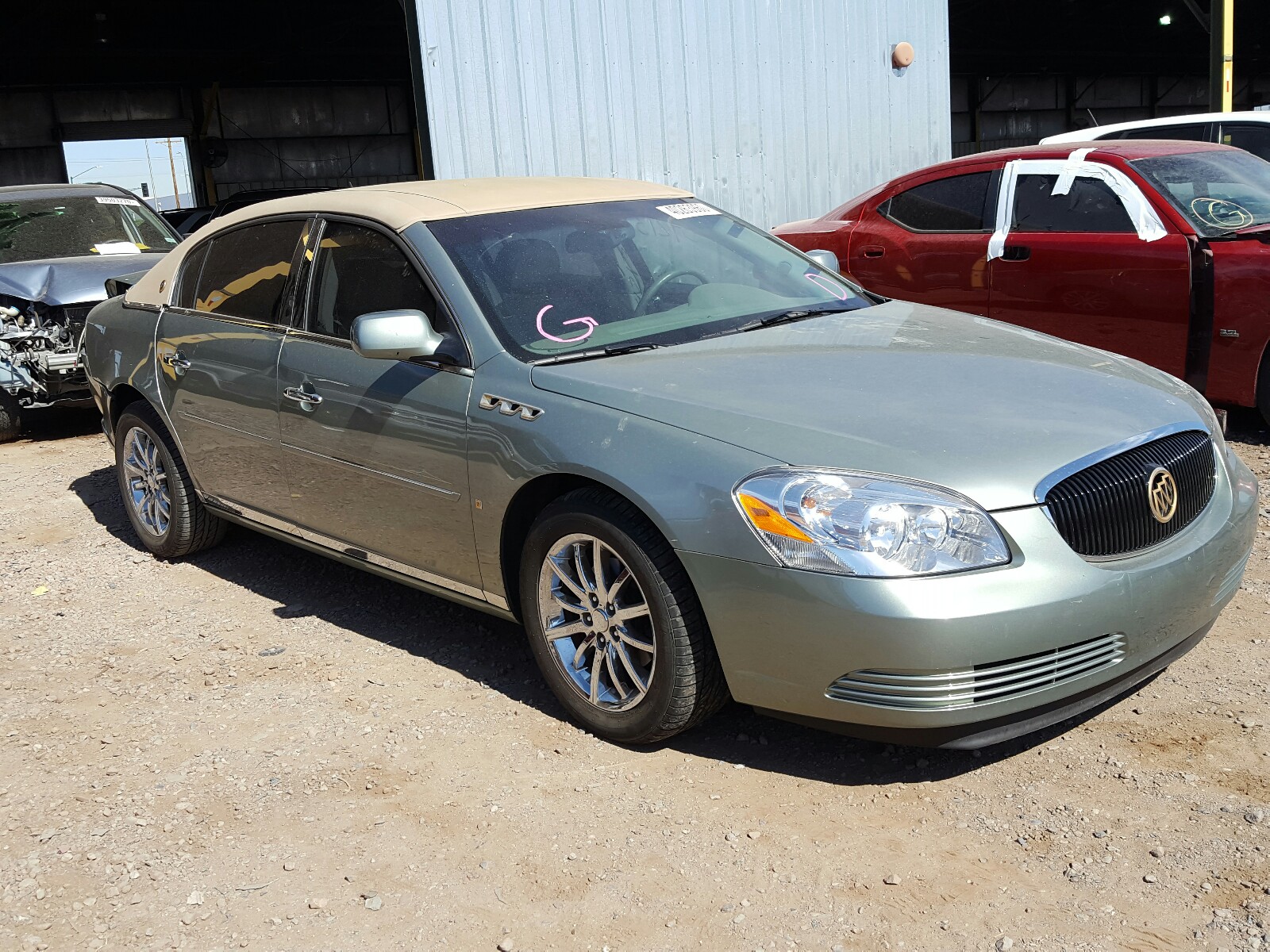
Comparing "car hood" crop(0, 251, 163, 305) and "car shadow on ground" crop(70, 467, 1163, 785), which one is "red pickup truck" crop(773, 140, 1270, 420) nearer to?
"car shadow on ground" crop(70, 467, 1163, 785)

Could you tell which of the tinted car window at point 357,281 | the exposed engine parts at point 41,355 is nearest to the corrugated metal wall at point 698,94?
the exposed engine parts at point 41,355

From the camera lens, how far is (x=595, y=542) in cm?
331

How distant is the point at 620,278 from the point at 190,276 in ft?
6.97

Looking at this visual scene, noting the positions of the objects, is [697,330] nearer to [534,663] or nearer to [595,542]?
[595,542]

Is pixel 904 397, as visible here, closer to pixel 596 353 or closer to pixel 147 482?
pixel 596 353

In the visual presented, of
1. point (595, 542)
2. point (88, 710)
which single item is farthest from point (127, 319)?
point (595, 542)

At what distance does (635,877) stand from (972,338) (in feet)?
6.51

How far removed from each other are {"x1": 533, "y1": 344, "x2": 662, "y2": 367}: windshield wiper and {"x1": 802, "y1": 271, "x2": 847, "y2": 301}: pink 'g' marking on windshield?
0.96 m

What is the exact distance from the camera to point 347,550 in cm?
426

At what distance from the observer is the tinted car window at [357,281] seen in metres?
3.97

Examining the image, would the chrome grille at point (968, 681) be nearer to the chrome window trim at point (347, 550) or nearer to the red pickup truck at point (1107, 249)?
the chrome window trim at point (347, 550)

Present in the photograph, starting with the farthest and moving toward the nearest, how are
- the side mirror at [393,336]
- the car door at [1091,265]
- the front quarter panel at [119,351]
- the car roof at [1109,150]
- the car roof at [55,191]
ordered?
the car roof at [55,191] → the car roof at [1109,150] → the car door at [1091,265] → the front quarter panel at [119,351] → the side mirror at [393,336]

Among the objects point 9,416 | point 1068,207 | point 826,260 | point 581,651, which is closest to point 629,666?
point 581,651

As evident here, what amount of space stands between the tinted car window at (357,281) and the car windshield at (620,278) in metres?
0.17
